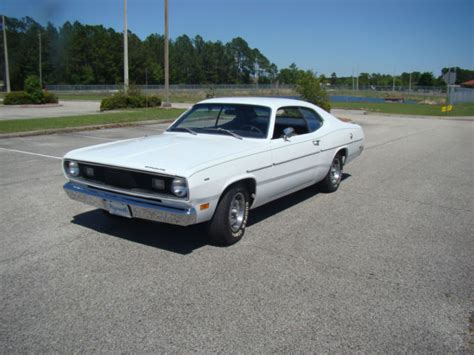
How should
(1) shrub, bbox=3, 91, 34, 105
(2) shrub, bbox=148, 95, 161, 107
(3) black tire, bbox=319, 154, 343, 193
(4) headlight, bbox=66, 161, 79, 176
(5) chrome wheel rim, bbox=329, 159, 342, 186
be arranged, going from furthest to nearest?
(1) shrub, bbox=3, 91, 34, 105 < (2) shrub, bbox=148, 95, 161, 107 < (5) chrome wheel rim, bbox=329, 159, 342, 186 < (3) black tire, bbox=319, 154, 343, 193 < (4) headlight, bbox=66, 161, 79, 176

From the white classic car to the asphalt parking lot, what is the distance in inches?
18.0

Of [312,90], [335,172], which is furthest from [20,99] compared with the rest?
[335,172]

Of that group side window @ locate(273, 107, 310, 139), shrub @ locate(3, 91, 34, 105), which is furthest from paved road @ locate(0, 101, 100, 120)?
side window @ locate(273, 107, 310, 139)

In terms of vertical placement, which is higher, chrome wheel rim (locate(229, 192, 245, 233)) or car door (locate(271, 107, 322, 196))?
car door (locate(271, 107, 322, 196))

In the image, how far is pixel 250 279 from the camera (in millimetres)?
4227

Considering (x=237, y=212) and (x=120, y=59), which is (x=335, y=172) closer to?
(x=237, y=212)

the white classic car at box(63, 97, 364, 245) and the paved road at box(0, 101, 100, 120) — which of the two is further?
the paved road at box(0, 101, 100, 120)

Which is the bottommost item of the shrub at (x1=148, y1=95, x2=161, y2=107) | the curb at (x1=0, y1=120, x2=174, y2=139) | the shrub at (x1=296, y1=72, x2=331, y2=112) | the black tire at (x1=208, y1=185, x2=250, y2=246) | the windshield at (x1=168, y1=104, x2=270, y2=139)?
the black tire at (x1=208, y1=185, x2=250, y2=246)

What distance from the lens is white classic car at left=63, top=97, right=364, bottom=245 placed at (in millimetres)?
4502

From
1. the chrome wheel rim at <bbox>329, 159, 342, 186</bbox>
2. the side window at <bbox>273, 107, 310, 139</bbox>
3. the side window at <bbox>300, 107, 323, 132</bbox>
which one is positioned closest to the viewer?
the side window at <bbox>273, 107, 310, 139</bbox>

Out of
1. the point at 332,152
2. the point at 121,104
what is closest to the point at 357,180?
the point at 332,152

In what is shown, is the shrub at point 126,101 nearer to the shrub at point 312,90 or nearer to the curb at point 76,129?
the curb at point 76,129

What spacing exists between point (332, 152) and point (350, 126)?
105 centimetres

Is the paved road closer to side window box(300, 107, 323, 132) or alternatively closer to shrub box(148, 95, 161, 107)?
shrub box(148, 95, 161, 107)
